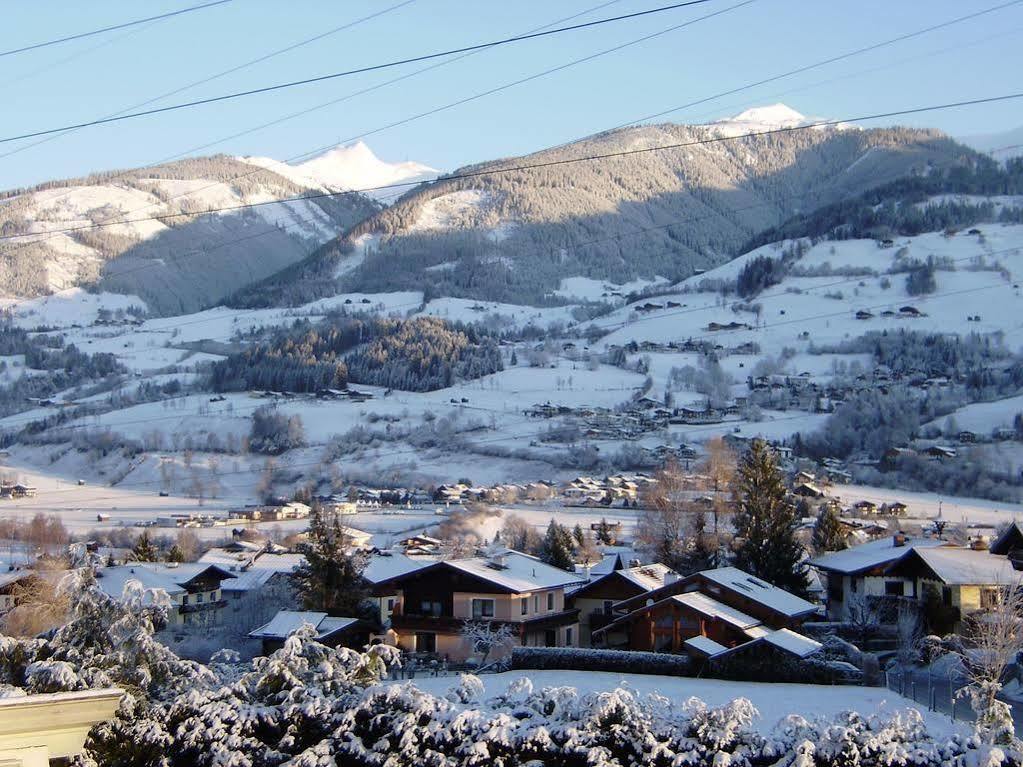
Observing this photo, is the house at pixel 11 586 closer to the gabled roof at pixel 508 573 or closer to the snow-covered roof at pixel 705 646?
the gabled roof at pixel 508 573

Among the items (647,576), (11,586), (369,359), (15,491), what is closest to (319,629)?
(647,576)

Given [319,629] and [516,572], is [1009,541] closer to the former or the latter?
[516,572]

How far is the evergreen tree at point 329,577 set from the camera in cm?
3366

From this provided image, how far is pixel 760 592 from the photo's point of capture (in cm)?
3105

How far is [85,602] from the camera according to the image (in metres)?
14.2

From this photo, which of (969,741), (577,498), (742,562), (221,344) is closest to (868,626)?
(742,562)

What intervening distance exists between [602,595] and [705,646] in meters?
9.75

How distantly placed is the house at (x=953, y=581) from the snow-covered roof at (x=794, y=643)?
526 centimetres

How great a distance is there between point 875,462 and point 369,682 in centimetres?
7822

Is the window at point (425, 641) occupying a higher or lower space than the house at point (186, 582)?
higher

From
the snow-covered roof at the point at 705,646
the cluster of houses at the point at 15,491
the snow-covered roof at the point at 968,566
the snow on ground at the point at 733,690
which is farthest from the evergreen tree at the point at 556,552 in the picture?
the cluster of houses at the point at 15,491

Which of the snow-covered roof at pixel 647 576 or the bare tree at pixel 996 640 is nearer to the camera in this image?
the bare tree at pixel 996 640

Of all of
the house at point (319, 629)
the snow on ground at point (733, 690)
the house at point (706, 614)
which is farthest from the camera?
the house at point (319, 629)

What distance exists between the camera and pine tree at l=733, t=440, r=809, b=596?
125ft
